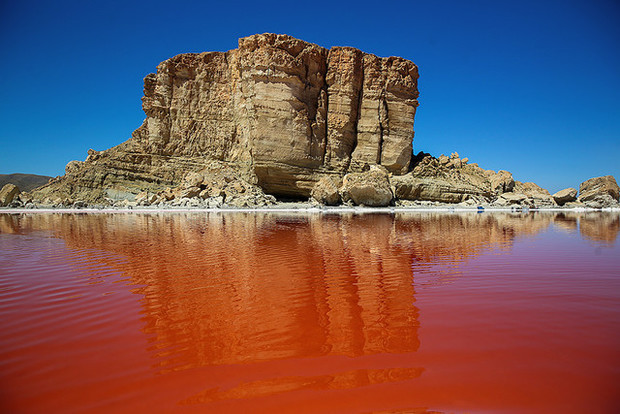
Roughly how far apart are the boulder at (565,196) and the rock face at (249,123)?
61.6ft

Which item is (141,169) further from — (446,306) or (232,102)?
(446,306)

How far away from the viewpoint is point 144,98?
37656 mm

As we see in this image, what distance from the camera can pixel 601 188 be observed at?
3947cm

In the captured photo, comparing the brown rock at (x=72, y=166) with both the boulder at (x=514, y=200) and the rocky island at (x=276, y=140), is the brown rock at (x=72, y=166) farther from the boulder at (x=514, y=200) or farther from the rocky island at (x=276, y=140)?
the boulder at (x=514, y=200)

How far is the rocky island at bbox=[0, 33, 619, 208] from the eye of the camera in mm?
32844

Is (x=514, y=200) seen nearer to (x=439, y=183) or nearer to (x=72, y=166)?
(x=439, y=183)

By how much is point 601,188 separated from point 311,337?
164 ft

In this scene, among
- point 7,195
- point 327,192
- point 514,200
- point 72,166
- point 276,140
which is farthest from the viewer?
point 72,166

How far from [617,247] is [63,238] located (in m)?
16.6

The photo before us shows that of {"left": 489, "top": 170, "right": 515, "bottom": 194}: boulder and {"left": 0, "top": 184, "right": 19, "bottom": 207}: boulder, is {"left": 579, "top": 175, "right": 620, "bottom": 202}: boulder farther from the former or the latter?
{"left": 0, "top": 184, "right": 19, "bottom": 207}: boulder

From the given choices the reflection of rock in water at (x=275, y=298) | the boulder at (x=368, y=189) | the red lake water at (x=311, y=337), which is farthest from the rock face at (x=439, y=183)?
the red lake water at (x=311, y=337)

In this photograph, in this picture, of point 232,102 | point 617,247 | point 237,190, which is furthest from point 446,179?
point 617,247

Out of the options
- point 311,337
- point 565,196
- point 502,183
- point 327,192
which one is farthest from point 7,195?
point 565,196

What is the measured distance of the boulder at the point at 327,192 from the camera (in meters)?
31.9
